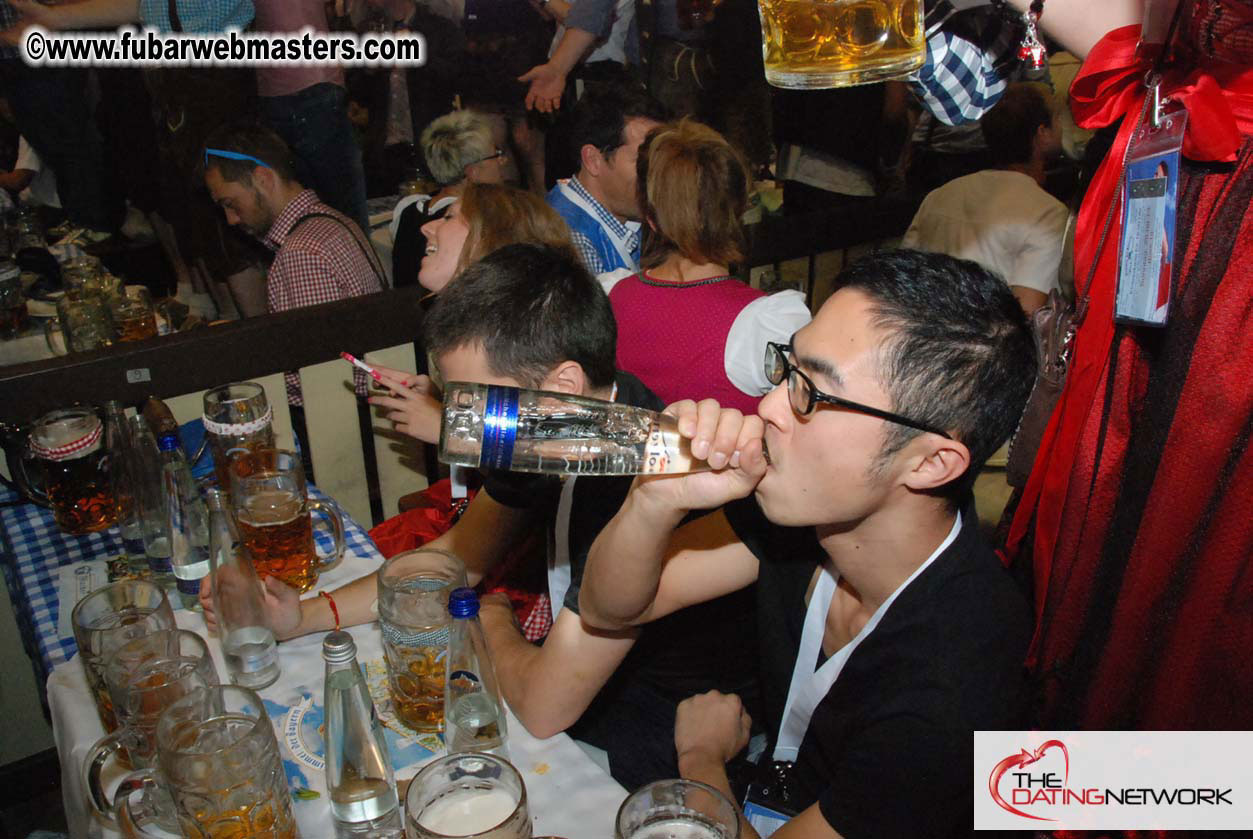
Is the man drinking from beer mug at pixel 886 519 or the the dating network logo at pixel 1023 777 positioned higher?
the man drinking from beer mug at pixel 886 519

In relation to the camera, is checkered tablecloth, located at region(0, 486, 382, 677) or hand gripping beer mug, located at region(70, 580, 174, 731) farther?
checkered tablecloth, located at region(0, 486, 382, 677)

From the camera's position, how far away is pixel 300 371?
2.51m

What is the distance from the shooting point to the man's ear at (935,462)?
3.47 ft

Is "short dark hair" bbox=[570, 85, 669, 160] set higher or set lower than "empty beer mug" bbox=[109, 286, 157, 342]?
higher

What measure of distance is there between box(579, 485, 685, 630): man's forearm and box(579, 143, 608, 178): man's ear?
208 cm

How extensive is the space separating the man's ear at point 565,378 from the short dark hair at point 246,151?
2123 millimetres

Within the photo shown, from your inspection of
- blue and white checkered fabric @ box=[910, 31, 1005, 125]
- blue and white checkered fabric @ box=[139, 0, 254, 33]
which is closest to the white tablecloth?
blue and white checkered fabric @ box=[910, 31, 1005, 125]

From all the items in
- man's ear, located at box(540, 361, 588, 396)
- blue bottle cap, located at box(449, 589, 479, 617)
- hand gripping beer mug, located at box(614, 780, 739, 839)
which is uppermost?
man's ear, located at box(540, 361, 588, 396)

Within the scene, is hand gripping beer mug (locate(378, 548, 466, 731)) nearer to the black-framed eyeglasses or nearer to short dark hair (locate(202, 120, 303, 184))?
the black-framed eyeglasses

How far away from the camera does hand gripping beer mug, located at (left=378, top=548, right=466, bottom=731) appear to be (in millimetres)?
1153

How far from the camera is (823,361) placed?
3.52ft

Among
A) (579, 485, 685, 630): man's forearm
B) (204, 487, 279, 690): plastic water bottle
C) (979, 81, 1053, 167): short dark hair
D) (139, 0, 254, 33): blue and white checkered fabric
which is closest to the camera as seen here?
(579, 485, 685, 630): man's forearm

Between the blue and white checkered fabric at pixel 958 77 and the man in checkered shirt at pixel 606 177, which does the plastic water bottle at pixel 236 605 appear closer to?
the blue and white checkered fabric at pixel 958 77

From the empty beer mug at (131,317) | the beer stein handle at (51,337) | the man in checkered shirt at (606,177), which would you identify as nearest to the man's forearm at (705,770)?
the man in checkered shirt at (606,177)
